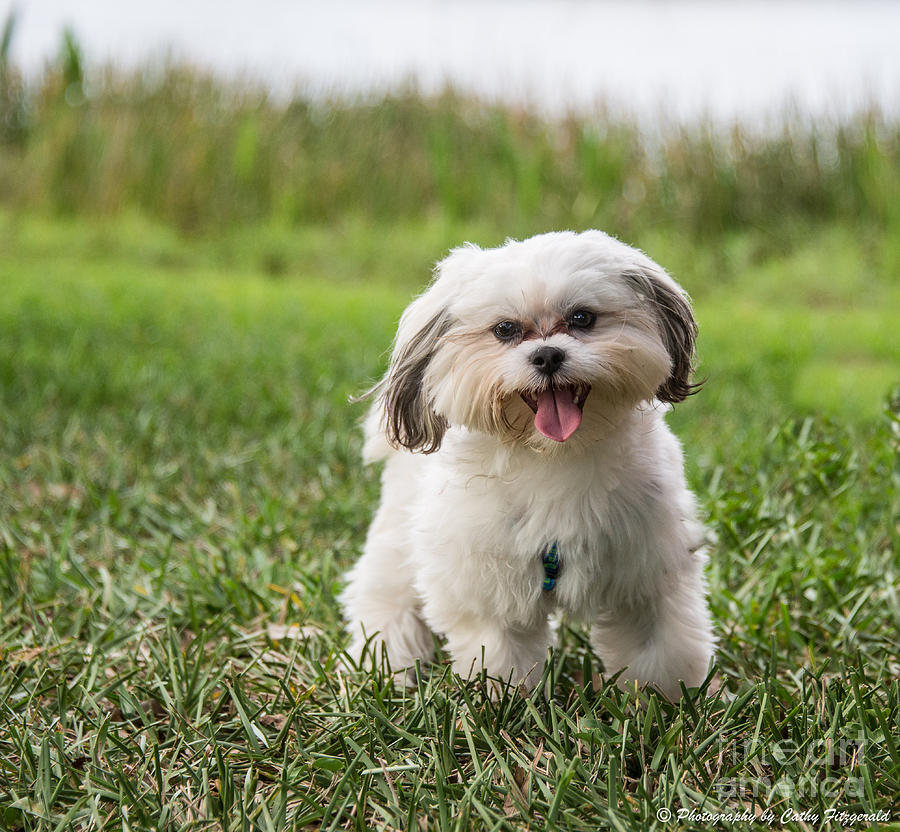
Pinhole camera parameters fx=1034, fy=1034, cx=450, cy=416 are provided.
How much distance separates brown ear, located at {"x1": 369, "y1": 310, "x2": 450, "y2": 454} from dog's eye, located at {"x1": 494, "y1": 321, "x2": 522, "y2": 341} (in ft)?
0.58

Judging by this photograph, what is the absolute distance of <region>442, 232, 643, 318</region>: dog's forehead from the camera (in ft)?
7.81

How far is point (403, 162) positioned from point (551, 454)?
9.93m

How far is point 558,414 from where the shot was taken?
2367mm

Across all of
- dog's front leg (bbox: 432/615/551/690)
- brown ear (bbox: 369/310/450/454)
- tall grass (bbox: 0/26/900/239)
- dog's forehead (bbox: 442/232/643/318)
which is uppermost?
dog's forehead (bbox: 442/232/643/318)

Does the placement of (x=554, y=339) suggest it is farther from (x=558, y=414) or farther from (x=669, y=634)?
(x=669, y=634)

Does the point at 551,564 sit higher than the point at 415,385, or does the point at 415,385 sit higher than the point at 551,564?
the point at 415,385

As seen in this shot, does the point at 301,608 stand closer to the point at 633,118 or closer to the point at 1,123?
the point at 633,118

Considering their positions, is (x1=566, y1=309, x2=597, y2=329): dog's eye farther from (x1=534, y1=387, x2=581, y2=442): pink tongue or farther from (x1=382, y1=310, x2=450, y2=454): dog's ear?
(x1=382, y1=310, x2=450, y2=454): dog's ear

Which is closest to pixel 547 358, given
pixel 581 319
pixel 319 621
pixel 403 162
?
pixel 581 319

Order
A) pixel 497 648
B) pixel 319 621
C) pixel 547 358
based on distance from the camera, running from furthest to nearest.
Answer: pixel 319 621, pixel 497 648, pixel 547 358

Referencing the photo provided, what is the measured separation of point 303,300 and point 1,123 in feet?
20.6

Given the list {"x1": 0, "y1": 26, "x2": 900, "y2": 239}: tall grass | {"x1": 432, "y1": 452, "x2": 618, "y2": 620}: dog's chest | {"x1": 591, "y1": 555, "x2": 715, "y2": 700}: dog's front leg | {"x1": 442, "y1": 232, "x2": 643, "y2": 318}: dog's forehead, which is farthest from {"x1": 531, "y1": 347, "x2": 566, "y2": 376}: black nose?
{"x1": 0, "y1": 26, "x2": 900, "y2": 239}: tall grass

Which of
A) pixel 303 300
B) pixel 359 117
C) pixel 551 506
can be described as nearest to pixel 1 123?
pixel 359 117

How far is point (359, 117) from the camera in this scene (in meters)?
12.5
